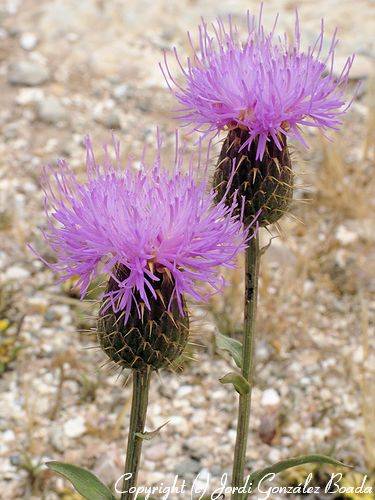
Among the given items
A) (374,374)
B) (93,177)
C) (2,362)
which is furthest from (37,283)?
(93,177)

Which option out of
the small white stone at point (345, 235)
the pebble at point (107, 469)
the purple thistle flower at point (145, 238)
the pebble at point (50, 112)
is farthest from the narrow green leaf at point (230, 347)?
the pebble at point (50, 112)

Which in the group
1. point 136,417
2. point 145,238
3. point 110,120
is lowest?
point 136,417

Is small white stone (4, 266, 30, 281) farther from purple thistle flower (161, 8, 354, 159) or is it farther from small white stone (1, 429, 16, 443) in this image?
purple thistle flower (161, 8, 354, 159)

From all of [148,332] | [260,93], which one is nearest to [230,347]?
[148,332]

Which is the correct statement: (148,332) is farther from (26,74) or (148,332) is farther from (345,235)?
→ (26,74)

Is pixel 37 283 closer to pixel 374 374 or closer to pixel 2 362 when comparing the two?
pixel 2 362
